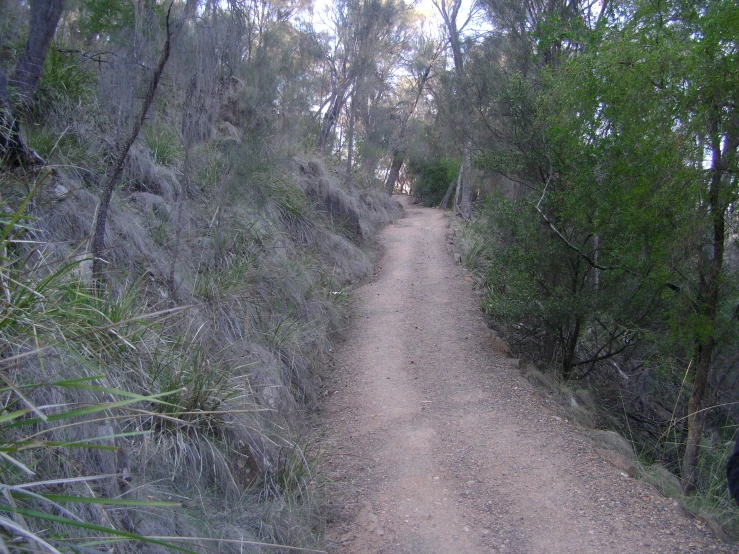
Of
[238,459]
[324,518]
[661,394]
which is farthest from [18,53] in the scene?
[661,394]

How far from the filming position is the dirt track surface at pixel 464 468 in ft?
15.1

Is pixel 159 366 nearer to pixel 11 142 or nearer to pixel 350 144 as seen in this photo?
pixel 11 142

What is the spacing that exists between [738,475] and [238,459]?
3.43 m

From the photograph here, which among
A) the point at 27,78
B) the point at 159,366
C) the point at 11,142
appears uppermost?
the point at 27,78

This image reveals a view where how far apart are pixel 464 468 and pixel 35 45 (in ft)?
20.1

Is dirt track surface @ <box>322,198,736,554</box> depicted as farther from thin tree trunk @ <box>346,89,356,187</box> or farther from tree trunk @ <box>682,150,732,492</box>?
thin tree trunk @ <box>346,89,356,187</box>

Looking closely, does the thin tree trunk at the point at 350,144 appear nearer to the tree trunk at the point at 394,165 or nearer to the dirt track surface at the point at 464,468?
the dirt track surface at the point at 464,468

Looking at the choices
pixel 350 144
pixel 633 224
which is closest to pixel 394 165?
pixel 350 144

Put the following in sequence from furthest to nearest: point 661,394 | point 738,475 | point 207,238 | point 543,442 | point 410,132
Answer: point 410,132 < point 661,394 < point 207,238 < point 543,442 < point 738,475

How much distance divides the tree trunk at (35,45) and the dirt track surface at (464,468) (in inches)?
198

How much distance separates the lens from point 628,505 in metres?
5.04

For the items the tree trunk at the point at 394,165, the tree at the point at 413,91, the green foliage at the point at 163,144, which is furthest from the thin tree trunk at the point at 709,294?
the tree trunk at the point at 394,165

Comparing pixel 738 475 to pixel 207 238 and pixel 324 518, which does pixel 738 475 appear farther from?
pixel 207 238

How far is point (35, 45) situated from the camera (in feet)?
20.3
